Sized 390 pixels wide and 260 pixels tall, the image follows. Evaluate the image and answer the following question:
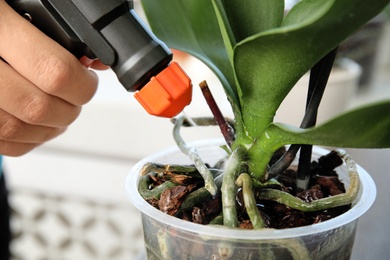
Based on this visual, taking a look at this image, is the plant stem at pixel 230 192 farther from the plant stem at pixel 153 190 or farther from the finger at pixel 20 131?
the finger at pixel 20 131

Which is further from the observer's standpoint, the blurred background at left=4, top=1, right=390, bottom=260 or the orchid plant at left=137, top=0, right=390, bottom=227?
the blurred background at left=4, top=1, right=390, bottom=260

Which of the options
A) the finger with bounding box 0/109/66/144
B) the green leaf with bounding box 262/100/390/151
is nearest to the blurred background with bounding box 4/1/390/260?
the finger with bounding box 0/109/66/144

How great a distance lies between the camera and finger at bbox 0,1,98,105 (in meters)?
0.29

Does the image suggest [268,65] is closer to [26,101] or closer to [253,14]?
[253,14]

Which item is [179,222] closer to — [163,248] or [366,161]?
[163,248]

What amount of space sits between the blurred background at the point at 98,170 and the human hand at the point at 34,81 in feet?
1.16

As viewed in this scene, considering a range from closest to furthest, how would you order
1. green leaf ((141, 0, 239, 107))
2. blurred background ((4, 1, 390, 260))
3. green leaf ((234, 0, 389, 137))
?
1. green leaf ((234, 0, 389, 137))
2. green leaf ((141, 0, 239, 107))
3. blurred background ((4, 1, 390, 260))

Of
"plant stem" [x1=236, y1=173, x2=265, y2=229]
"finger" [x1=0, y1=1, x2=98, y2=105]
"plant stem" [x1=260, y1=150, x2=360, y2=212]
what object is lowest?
"plant stem" [x1=260, y1=150, x2=360, y2=212]

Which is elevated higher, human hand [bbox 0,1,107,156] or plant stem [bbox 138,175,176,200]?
human hand [bbox 0,1,107,156]

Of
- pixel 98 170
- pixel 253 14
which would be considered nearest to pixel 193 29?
pixel 253 14

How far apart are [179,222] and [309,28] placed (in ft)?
0.34

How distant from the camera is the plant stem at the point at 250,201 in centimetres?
23

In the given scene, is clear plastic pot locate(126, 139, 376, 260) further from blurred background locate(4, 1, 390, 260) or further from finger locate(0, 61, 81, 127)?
blurred background locate(4, 1, 390, 260)

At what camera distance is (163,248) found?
25cm
